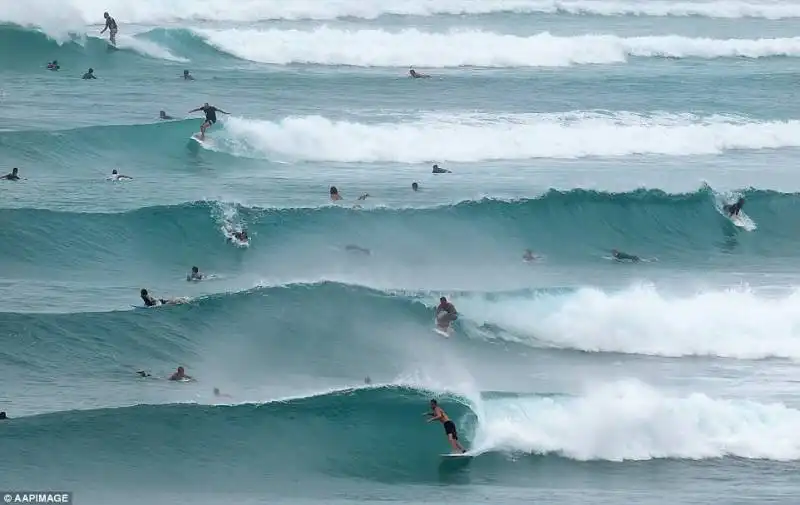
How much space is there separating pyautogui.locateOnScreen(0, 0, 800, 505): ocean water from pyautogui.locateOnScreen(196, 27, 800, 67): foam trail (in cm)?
20

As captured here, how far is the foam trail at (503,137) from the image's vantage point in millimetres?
33500

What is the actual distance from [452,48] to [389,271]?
2387cm

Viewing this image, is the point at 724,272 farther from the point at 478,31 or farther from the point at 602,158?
the point at 478,31

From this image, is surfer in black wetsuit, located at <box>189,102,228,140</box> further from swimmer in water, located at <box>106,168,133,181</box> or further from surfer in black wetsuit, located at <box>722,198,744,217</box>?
surfer in black wetsuit, located at <box>722,198,744,217</box>

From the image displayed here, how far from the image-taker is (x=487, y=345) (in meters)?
22.2

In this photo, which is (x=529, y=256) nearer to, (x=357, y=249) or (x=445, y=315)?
(x=357, y=249)

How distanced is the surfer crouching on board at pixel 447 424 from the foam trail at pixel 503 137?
1590cm

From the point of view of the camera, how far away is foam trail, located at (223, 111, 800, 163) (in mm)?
33500

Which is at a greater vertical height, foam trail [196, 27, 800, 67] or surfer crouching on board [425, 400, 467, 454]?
foam trail [196, 27, 800, 67]

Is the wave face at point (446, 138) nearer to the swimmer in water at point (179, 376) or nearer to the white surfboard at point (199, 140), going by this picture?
the white surfboard at point (199, 140)

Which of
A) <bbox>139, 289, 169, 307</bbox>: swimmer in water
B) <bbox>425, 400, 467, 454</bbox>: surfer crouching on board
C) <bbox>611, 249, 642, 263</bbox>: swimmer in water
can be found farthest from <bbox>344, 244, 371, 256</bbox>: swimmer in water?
<bbox>425, 400, 467, 454</bbox>: surfer crouching on board

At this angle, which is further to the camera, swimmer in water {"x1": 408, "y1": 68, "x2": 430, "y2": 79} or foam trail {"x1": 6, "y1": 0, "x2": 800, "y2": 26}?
foam trail {"x1": 6, "y1": 0, "x2": 800, "y2": 26}

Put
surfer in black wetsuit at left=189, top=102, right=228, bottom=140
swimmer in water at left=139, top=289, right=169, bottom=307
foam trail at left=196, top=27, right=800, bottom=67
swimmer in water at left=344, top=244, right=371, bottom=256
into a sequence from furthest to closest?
foam trail at left=196, top=27, right=800, bottom=67 → surfer in black wetsuit at left=189, top=102, right=228, bottom=140 → swimmer in water at left=344, top=244, right=371, bottom=256 → swimmer in water at left=139, top=289, right=169, bottom=307

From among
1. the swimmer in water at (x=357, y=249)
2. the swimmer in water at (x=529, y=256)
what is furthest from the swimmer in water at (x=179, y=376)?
the swimmer in water at (x=529, y=256)
